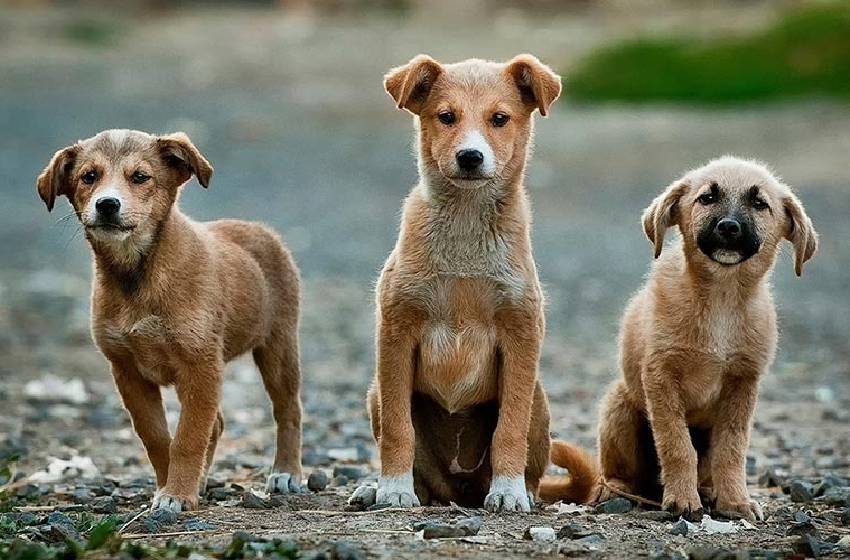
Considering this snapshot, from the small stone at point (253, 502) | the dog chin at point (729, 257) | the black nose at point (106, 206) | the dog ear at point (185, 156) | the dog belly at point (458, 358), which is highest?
the dog ear at point (185, 156)

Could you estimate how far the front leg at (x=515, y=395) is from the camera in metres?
6.91

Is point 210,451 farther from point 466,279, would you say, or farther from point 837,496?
point 837,496

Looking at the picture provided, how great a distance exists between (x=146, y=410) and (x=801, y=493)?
10.1ft

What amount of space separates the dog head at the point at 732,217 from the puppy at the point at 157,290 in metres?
2.04

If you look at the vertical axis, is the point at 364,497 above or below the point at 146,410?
below

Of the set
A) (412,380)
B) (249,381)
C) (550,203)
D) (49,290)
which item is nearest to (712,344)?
(412,380)

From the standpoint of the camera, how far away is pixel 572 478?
7.75 m

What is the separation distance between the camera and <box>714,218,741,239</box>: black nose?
6828 millimetres

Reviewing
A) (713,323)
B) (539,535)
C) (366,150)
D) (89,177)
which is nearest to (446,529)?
(539,535)

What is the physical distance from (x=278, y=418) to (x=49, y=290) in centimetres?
767

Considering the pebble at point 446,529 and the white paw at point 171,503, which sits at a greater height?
the pebble at point 446,529

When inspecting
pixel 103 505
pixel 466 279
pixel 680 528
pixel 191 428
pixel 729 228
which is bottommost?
pixel 103 505

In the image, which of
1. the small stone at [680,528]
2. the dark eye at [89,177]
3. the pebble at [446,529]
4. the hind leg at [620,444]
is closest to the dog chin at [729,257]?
the hind leg at [620,444]

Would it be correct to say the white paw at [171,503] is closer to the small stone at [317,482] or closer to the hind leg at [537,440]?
the small stone at [317,482]
